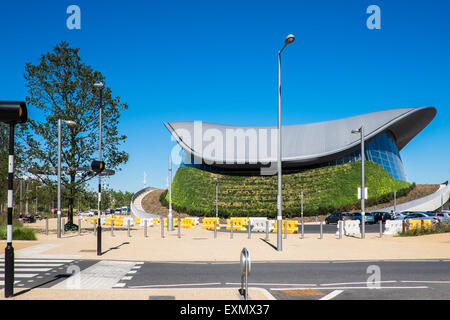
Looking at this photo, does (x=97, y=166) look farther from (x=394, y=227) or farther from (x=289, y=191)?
(x=289, y=191)

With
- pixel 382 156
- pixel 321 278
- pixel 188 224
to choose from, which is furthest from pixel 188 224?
pixel 382 156

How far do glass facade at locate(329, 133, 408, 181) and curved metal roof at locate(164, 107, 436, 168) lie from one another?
1238 millimetres

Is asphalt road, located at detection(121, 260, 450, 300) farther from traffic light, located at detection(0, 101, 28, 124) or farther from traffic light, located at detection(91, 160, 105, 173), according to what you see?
traffic light, located at detection(0, 101, 28, 124)

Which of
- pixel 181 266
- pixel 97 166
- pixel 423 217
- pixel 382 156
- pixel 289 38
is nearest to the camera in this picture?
pixel 181 266

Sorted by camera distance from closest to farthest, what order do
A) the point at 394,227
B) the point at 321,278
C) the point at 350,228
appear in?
the point at 321,278
the point at 394,227
the point at 350,228

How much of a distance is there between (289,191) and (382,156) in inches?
690

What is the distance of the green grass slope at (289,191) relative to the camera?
59.6 metres

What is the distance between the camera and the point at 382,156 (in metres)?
69.4

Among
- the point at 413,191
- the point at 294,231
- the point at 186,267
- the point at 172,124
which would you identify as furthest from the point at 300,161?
the point at 186,267

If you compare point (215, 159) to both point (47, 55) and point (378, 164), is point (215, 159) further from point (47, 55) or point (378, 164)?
point (47, 55)

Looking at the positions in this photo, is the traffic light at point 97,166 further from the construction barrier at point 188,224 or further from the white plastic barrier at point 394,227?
the construction barrier at point 188,224

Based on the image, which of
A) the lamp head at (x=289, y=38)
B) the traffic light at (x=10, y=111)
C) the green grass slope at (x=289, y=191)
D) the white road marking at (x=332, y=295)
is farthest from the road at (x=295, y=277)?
the green grass slope at (x=289, y=191)

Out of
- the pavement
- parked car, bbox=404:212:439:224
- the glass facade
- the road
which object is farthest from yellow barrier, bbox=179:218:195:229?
the glass facade

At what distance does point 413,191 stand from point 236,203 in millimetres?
28290
